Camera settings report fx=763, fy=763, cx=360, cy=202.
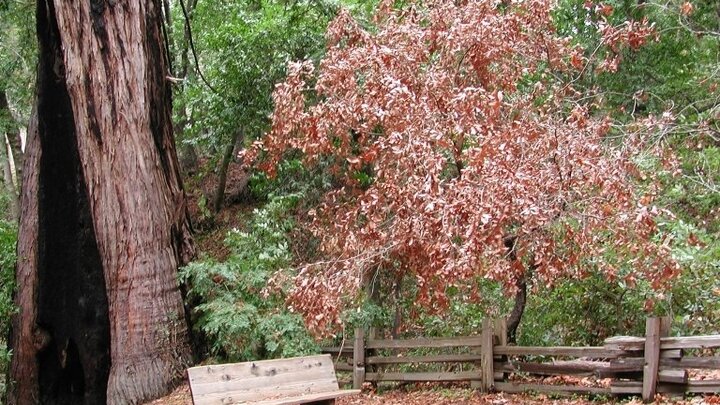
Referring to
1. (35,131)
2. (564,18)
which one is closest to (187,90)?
(35,131)

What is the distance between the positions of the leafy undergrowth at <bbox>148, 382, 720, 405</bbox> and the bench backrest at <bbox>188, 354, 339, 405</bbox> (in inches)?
61.4

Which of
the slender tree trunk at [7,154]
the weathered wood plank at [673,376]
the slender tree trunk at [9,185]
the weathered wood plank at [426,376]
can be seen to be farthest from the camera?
the slender tree trunk at [9,185]

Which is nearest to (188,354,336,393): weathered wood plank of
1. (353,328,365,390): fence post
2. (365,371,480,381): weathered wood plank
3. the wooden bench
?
the wooden bench

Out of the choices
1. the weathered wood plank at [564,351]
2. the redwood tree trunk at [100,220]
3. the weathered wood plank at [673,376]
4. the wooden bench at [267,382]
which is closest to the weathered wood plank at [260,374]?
the wooden bench at [267,382]

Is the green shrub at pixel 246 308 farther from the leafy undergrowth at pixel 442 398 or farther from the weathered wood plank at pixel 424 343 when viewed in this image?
the weathered wood plank at pixel 424 343

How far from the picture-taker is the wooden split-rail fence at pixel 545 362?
850 cm

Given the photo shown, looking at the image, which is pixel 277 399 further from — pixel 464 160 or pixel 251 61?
pixel 251 61

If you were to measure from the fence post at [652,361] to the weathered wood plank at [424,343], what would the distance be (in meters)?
2.50

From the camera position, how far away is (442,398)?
10344 mm

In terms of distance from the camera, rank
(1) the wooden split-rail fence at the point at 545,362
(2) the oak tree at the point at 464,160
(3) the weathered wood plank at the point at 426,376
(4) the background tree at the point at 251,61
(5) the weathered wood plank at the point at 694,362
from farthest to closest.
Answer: (4) the background tree at the point at 251,61 < (3) the weathered wood plank at the point at 426,376 < (1) the wooden split-rail fence at the point at 545,362 < (5) the weathered wood plank at the point at 694,362 < (2) the oak tree at the point at 464,160

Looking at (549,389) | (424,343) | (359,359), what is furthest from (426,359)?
(549,389)

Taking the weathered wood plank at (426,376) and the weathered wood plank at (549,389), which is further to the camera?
the weathered wood plank at (426,376)

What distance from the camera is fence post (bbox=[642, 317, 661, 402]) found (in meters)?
8.59

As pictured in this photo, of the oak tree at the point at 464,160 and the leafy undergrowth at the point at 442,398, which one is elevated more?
the oak tree at the point at 464,160
